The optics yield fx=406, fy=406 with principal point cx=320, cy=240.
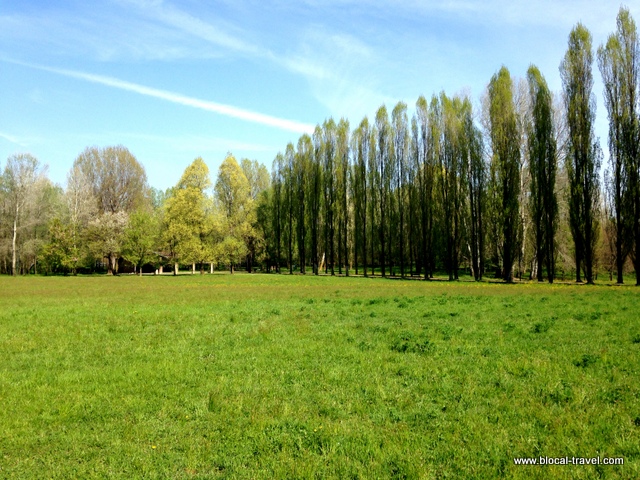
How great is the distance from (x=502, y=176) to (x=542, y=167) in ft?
11.8

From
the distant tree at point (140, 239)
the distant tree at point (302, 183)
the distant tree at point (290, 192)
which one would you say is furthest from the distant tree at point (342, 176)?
the distant tree at point (140, 239)

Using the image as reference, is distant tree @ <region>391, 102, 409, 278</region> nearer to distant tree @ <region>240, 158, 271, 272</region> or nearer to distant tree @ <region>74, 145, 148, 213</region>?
distant tree @ <region>240, 158, 271, 272</region>

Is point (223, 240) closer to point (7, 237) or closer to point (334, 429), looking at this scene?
point (7, 237)

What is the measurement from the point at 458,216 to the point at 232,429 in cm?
4493

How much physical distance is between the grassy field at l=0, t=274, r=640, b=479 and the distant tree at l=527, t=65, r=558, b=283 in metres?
28.8

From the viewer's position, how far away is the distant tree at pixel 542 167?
38.2 meters

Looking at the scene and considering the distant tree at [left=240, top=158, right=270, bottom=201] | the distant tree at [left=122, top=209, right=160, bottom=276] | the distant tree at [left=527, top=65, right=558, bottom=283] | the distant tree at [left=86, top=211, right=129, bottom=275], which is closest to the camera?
the distant tree at [left=527, top=65, right=558, bottom=283]

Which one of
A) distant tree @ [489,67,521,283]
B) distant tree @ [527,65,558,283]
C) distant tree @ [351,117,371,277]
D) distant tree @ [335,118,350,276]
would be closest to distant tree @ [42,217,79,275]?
distant tree @ [335,118,350,276]

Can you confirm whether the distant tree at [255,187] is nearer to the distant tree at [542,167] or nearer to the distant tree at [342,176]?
the distant tree at [342,176]

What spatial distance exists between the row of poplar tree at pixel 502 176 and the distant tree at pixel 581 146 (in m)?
0.09

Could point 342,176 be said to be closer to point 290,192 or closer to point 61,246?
point 290,192

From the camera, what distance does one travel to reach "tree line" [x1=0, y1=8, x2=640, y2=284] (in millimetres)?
35500

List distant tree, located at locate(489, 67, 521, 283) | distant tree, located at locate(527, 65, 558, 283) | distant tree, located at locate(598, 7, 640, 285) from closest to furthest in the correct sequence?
1. distant tree, located at locate(598, 7, 640, 285)
2. distant tree, located at locate(527, 65, 558, 283)
3. distant tree, located at locate(489, 67, 521, 283)

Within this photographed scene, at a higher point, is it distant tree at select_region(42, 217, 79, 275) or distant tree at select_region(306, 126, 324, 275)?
distant tree at select_region(306, 126, 324, 275)
